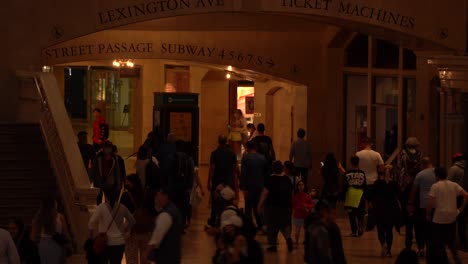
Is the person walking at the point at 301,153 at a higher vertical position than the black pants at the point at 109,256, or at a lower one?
higher

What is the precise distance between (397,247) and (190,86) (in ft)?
58.8

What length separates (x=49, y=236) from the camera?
1424 centimetres

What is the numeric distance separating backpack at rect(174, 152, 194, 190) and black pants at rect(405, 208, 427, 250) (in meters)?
3.67

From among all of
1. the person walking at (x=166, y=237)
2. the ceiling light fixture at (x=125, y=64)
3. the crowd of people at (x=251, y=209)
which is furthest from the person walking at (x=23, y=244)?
the ceiling light fixture at (x=125, y=64)

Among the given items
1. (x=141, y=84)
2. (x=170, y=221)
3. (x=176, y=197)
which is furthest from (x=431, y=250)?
(x=141, y=84)

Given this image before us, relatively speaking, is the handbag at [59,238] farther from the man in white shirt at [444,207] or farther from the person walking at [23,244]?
the man in white shirt at [444,207]

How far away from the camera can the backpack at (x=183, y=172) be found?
65.8 ft

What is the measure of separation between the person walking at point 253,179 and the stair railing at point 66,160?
2.55 meters

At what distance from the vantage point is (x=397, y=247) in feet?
62.8

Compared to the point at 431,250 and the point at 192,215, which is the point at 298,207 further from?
the point at 431,250

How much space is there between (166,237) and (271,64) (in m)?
15.1

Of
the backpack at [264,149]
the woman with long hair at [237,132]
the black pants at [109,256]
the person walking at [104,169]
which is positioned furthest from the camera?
the woman with long hair at [237,132]

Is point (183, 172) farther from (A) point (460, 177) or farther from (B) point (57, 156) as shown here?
(A) point (460, 177)

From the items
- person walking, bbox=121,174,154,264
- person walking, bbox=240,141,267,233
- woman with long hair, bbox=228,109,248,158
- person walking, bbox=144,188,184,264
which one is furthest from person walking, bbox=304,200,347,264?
woman with long hair, bbox=228,109,248,158
